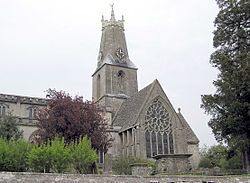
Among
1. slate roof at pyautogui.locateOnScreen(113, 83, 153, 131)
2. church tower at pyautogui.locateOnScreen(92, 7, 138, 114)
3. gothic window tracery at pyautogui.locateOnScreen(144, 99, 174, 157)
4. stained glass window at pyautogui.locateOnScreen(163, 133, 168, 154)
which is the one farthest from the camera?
church tower at pyautogui.locateOnScreen(92, 7, 138, 114)

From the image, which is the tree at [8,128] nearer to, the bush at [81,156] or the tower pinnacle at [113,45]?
the bush at [81,156]

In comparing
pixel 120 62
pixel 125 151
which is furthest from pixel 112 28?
pixel 125 151

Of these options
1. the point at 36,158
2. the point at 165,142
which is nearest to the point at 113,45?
the point at 165,142

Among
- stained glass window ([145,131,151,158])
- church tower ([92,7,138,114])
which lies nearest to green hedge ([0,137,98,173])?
stained glass window ([145,131,151,158])

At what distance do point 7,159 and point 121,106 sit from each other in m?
32.7

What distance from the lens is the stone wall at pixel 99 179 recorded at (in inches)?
549

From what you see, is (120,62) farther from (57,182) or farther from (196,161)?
(57,182)

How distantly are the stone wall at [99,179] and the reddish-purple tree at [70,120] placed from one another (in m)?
10.7

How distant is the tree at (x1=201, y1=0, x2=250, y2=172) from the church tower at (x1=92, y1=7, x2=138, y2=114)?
77.4 feet

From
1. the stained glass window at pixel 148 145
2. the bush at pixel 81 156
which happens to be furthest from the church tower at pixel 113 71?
the bush at pixel 81 156

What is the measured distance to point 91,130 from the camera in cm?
2667

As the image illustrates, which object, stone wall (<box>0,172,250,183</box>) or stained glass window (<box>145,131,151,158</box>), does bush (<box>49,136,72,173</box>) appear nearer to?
stone wall (<box>0,172,250,183</box>)

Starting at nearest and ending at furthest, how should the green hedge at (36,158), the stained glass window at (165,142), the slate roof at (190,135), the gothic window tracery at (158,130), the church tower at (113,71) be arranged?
the green hedge at (36,158)
the gothic window tracery at (158,130)
the stained glass window at (165,142)
the slate roof at (190,135)
the church tower at (113,71)

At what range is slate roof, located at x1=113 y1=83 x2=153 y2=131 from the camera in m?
40.3
